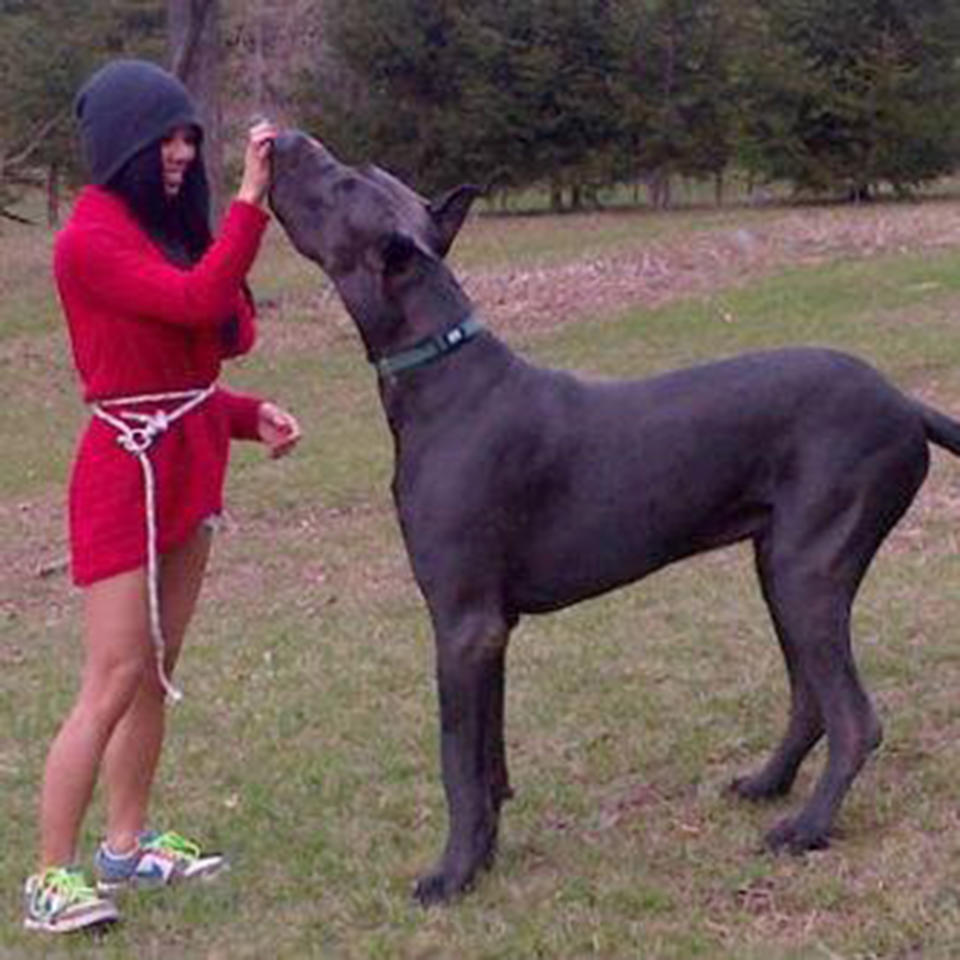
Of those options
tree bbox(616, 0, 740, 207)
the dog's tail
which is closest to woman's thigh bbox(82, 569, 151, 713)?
the dog's tail

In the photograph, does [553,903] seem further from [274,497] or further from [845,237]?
[845,237]

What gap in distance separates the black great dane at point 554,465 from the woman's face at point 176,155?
242mm

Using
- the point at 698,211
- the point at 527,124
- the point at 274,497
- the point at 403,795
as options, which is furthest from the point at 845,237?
the point at 403,795

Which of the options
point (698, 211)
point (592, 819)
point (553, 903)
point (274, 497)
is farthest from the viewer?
point (698, 211)

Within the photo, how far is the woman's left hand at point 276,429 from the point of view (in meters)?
5.11

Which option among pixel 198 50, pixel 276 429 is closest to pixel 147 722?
pixel 276 429

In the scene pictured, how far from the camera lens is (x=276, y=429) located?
16.9 feet

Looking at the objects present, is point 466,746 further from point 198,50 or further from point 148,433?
point 198,50

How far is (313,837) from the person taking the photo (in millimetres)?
5441

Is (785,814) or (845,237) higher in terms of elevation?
(785,814)

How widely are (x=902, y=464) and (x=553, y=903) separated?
1.36 meters

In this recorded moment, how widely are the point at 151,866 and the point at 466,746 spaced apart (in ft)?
3.50

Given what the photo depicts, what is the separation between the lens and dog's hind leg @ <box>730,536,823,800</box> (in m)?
4.90

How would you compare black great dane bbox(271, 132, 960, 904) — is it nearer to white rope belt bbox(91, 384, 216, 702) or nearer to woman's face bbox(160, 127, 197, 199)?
woman's face bbox(160, 127, 197, 199)
